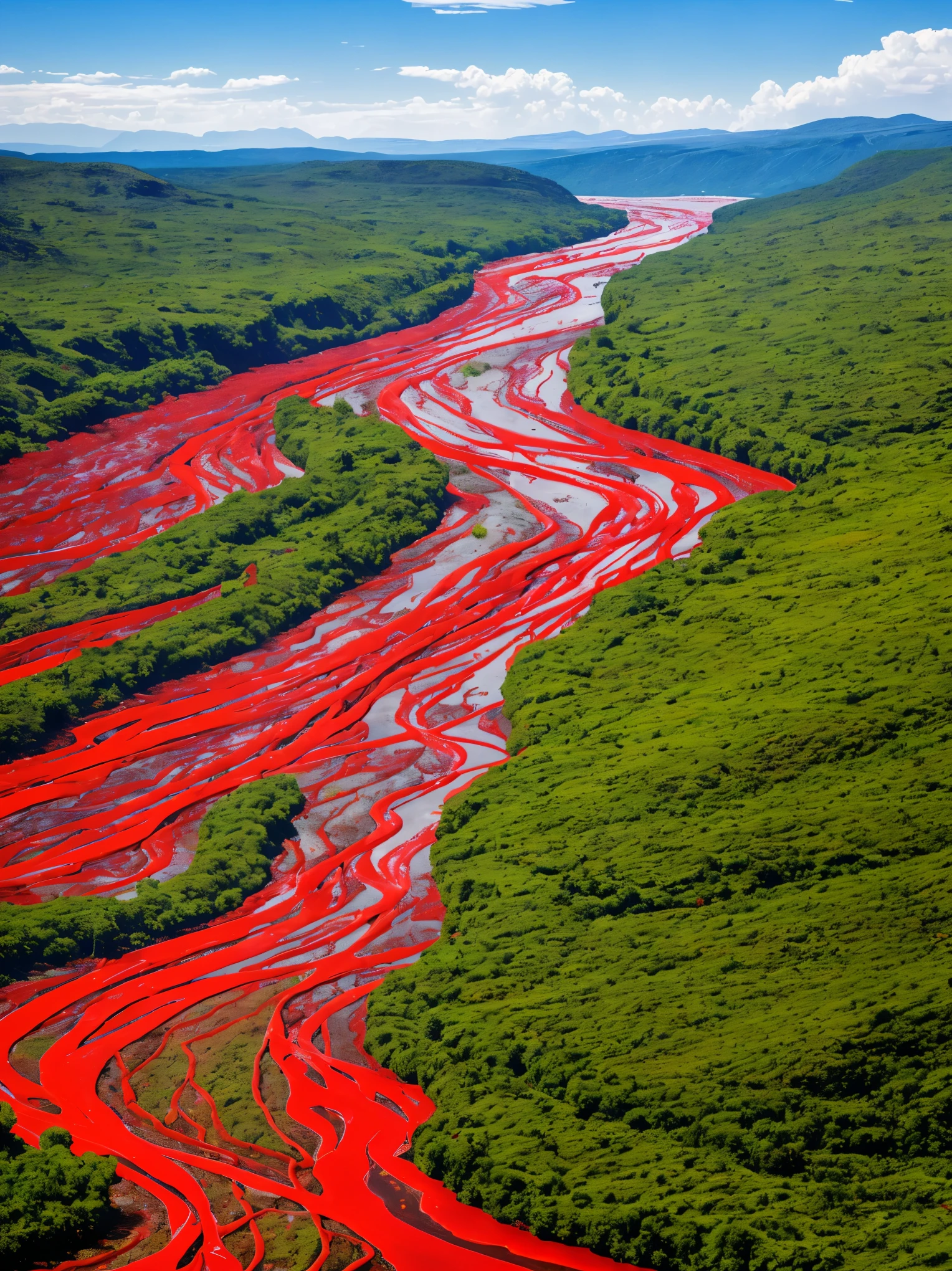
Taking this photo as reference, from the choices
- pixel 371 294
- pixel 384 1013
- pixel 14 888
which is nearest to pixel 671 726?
pixel 384 1013

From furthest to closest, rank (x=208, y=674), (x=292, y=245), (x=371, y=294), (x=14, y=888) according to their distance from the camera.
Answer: (x=292, y=245)
(x=371, y=294)
(x=208, y=674)
(x=14, y=888)

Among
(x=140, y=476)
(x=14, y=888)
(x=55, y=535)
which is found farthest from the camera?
(x=140, y=476)

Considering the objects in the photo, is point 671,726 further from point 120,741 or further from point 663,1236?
point 120,741

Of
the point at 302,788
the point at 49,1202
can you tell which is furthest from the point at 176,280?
the point at 49,1202

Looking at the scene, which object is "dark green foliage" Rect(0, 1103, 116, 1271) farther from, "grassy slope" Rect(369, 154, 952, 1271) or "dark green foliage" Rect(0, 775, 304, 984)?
"dark green foliage" Rect(0, 775, 304, 984)

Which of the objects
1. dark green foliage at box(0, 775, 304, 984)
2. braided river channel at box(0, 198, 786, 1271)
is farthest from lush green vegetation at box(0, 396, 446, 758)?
dark green foliage at box(0, 775, 304, 984)

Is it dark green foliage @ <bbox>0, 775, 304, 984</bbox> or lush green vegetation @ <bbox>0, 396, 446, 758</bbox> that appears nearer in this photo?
dark green foliage @ <bbox>0, 775, 304, 984</bbox>
